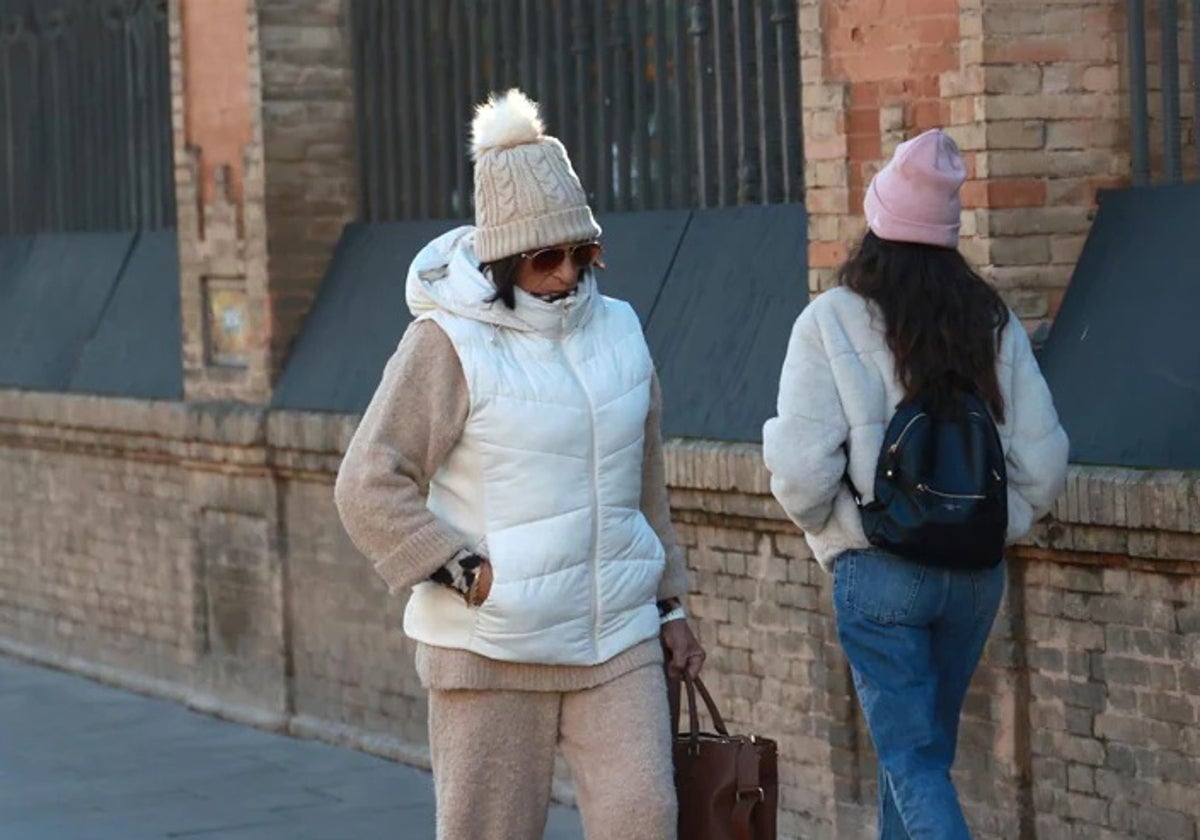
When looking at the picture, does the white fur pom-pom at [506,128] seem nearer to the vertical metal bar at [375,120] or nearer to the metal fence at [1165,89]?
the metal fence at [1165,89]

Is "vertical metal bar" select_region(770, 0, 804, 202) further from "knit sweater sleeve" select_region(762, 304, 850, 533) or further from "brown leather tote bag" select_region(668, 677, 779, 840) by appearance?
"brown leather tote bag" select_region(668, 677, 779, 840)

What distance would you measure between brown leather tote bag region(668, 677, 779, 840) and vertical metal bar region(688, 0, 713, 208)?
455cm

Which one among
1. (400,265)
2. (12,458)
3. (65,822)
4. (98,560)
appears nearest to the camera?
(65,822)

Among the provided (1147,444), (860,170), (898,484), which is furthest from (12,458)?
(898,484)

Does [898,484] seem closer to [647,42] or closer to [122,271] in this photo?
[647,42]

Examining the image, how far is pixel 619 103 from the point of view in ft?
35.4

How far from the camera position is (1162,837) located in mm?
7539

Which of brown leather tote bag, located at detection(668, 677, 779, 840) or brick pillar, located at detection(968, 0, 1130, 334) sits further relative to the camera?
brick pillar, located at detection(968, 0, 1130, 334)

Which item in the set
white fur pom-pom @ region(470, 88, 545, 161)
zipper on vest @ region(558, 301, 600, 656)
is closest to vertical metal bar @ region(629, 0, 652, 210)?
white fur pom-pom @ region(470, 88, 545, 161)

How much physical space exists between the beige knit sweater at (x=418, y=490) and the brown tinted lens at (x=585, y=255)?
0.31 meters

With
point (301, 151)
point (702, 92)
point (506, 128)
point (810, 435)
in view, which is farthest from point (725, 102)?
point (506, 128)

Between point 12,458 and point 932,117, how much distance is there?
779 cm

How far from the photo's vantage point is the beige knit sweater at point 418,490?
5777mm

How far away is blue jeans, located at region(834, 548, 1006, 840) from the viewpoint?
6230 mm
